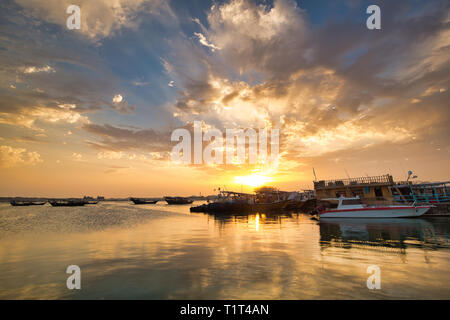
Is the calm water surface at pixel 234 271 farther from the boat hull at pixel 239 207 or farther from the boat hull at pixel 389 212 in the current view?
the boat hull at pixel 239 207

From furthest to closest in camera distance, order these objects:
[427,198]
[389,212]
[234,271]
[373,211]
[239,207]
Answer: [239,207], [427,198], [373,211], [389,212], [234,271]

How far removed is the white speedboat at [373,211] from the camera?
27938mm

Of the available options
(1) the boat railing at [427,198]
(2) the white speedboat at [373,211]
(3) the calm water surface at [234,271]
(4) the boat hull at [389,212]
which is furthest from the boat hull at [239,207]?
(3) the calm water surface at [234,271]

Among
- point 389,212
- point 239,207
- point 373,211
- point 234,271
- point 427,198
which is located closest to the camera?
point 234,271

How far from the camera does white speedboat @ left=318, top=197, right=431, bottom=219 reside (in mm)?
27938

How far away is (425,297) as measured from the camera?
6.56 m

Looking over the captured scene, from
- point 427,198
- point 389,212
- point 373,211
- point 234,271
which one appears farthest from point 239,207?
point 234,271

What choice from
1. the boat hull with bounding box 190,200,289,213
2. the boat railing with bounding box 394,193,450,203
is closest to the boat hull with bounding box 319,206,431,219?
the boat railing with bounding box 394,193,450,203

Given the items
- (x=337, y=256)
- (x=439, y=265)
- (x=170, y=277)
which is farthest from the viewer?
(x=337, y=256)

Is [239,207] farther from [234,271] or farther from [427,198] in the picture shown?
[234,271]

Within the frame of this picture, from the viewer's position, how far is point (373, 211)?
94.3 ft
